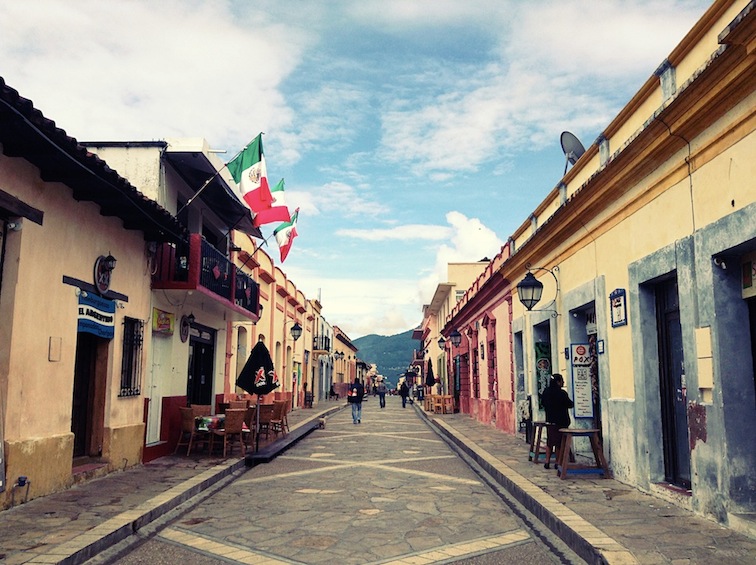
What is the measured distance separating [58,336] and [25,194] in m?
1.85

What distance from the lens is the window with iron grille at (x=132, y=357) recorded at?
405 inches

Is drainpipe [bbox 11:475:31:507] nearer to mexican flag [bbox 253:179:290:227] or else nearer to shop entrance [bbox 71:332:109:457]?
shop entrance [bbox 71:332:109:457]

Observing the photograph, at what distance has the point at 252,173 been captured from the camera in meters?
12.1

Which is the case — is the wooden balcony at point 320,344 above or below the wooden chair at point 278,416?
above

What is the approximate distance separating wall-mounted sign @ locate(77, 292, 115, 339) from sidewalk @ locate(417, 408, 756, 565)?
6.13m

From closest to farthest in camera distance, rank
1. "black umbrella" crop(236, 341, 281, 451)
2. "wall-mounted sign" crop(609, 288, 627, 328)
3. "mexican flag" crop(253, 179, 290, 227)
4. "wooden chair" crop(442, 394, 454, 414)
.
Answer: "wall-mounted sign" crop(609, 288, 627, 328) → "black umbrella" crop(236, 341, 281, 451) → "mexican flag" crop(253, 179, 290, 227) → "wooden chair" crop(442, 394, 454, 414)

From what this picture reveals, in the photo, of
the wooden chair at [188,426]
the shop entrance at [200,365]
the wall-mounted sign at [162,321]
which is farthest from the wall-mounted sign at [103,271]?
the shop entrance at [200,365]

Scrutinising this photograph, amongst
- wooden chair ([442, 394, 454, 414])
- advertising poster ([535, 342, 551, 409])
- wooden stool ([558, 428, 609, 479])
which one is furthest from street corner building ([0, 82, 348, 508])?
wooden chair ([442, 394, 454, 414])

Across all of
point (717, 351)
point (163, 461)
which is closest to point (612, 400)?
point (717, 351)

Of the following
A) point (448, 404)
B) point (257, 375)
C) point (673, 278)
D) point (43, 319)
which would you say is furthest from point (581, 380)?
point (448, 404)

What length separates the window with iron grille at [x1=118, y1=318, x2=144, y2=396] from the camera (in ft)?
33.8

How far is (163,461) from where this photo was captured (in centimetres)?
1109

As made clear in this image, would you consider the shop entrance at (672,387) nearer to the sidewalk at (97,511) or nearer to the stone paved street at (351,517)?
the stone paved street at (351,517)

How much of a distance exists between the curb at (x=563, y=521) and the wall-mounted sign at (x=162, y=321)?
242 inches
